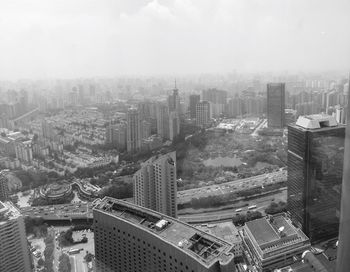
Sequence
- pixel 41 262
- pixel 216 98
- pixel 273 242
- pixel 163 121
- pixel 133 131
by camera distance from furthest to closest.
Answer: pixel 216 98, pixel 163 121, pixel 133 131, pixel 273 242, pixel 41 262

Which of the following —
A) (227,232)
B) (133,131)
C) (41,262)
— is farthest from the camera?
(133,131)

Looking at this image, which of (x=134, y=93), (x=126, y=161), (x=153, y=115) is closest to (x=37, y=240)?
(x=126, y=161)

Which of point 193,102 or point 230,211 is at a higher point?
point 193,102

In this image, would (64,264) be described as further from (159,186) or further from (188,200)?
(188,200)

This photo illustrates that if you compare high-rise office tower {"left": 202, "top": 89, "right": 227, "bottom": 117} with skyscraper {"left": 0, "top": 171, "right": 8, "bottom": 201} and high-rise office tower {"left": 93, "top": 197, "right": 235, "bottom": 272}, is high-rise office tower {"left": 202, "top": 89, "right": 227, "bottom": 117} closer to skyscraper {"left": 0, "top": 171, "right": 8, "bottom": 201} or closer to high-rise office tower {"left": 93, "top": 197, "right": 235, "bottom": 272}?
skyscraper {"left": 0, "top": 171, "right": 8, "bottom": 201}

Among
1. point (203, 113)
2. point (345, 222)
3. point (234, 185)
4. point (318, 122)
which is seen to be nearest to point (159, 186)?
point (318, 122)

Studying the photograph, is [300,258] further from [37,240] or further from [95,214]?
[37,240]

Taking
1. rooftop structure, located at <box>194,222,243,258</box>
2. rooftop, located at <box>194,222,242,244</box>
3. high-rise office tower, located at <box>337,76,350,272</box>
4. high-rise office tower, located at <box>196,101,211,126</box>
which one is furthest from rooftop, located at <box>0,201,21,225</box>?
high-rise office tower, located at <box>196,101,211,126</box>
